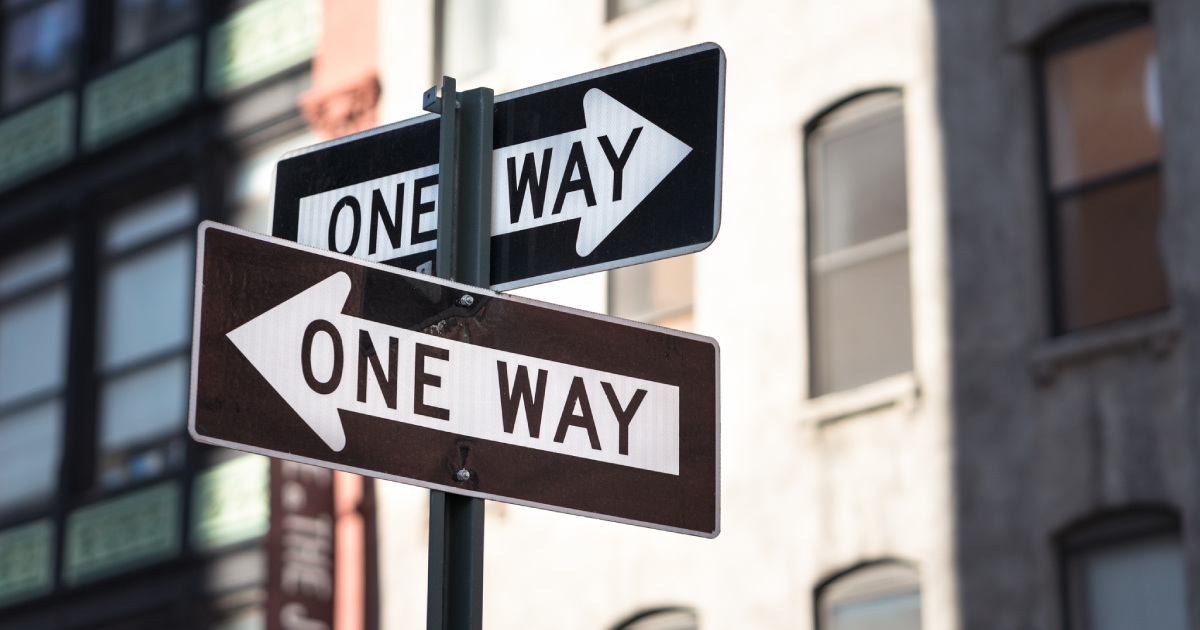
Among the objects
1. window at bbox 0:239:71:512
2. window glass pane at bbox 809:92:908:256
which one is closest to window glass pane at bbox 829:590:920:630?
window glass pane at bbox 809:92:908:256

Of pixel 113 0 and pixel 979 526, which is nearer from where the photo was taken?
pixel 979 526

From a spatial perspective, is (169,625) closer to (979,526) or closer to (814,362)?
(814,362)

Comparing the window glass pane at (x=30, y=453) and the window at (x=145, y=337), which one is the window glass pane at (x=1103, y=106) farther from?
the window glass pane at (x=30, y=453)

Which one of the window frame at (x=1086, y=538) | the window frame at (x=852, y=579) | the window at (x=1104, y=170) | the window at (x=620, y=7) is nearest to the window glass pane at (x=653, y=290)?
the window at (x=620, y=7)

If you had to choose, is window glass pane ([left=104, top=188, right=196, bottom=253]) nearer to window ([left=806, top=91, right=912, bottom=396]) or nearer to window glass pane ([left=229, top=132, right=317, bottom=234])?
window glass pane ([left=229, top=132, right=317, bottom=234])

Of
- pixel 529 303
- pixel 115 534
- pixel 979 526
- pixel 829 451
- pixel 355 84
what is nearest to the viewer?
pixel 529 303

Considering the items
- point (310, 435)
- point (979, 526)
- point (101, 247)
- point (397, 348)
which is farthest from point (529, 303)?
point (101, 247)

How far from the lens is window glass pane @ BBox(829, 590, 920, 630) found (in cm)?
1259

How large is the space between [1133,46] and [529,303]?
930 centimetres

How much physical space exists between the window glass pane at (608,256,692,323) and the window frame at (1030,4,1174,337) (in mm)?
3211

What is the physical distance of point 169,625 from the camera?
1798 cm

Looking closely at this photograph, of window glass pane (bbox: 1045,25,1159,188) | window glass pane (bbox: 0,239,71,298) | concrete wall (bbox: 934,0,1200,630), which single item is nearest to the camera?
concrete wall (bbox: 934,0,1200,630)

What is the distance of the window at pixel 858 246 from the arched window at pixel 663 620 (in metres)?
2.06

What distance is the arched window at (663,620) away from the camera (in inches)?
549
